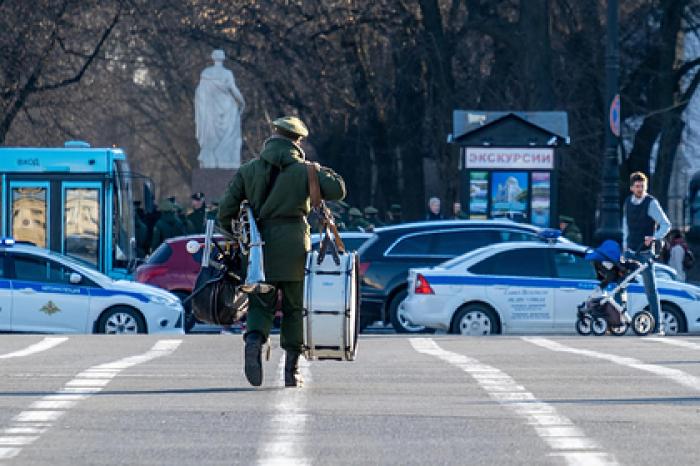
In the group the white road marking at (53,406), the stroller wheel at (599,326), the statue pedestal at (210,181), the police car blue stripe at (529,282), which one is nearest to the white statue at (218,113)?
the statue pedestal at (210,181)

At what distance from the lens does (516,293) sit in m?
21.5

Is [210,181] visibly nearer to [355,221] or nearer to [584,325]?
[355,221]

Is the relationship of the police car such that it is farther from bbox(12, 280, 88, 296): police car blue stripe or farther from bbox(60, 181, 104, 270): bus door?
bbox(60, 181, 104, 270): bus door

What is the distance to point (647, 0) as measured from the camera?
3841cm

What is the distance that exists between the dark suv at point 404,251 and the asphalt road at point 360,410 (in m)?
8.55

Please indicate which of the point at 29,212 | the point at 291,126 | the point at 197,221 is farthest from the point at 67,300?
the point at 291,126

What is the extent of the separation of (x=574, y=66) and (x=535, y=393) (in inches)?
1185

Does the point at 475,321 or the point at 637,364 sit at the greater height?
the point at 637,364

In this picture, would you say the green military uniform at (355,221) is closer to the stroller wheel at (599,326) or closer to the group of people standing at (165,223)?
the group of people standing at (165,223)

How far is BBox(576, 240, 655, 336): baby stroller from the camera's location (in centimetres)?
2056

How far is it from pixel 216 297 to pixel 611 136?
18.2 metres

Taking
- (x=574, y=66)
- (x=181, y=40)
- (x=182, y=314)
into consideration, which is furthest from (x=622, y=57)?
(x=182, y=314)

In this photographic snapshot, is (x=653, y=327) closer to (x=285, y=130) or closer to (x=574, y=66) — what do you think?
(x=285, y=130)

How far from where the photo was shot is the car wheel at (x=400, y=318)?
75.6 feet
